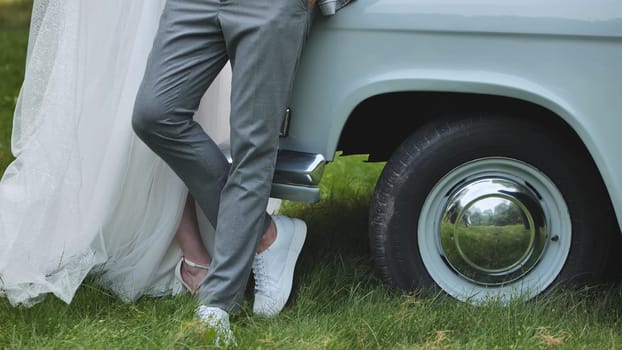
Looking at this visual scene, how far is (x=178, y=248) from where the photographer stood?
3.37m

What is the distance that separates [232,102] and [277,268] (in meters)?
0.61

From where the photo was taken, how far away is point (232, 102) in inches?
114

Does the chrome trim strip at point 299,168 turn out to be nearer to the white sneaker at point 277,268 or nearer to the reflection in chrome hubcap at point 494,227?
the white sneaker at point 277,268

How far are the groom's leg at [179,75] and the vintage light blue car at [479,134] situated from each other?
0.29m

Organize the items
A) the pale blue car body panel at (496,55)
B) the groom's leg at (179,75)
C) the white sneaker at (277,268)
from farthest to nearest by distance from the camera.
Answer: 1. the white sneaker at (277,268)
2. the groom's leg at (179,75)
3. the pale blue car body panel at (496,55)

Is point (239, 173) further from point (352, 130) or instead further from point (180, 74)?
point (352, 130)

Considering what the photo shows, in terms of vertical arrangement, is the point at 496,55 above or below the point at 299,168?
above

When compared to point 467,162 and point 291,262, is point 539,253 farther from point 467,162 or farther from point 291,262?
point 291,262

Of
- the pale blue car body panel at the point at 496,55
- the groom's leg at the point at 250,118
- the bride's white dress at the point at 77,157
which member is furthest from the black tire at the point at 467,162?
the bride's white dress at the point at 77,157

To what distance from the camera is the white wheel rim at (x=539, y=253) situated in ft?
9.93

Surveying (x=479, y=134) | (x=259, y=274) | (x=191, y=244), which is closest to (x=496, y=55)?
(x=479, y=134)

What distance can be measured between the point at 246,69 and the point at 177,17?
0.88 ft

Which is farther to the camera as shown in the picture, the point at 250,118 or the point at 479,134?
the point at 479,134

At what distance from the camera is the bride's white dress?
10.1 ft
